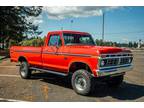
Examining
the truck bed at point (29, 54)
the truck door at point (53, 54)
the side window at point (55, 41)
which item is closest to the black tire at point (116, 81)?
the truck door at point (53, 54)

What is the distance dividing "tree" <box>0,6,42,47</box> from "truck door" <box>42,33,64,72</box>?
85.5 ft

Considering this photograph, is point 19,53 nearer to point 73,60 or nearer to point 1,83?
point 1,83

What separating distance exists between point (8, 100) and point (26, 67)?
3808 mm

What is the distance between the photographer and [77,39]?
9758 mm

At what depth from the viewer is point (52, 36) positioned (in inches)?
382

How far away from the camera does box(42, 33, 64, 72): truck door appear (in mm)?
8955

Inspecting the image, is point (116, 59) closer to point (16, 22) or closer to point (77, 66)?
point (77, 66)

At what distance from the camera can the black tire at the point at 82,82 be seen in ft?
25.2

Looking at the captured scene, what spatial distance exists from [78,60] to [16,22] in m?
29.6

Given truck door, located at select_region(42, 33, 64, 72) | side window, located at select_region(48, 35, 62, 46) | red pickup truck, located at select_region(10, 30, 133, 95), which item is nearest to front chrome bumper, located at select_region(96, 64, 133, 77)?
red pickup truck, located at select_region(10, 30, 133, 95)

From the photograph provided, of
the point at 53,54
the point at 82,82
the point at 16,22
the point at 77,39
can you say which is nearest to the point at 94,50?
the point at 82,82

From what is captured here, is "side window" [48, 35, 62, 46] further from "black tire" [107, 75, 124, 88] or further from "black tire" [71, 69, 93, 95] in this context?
"black tire" [107, 75, 124, 88]

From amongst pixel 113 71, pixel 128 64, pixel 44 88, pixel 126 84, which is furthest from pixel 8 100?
pixel 126 84

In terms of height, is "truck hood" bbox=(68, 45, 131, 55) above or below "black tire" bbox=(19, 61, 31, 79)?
above
